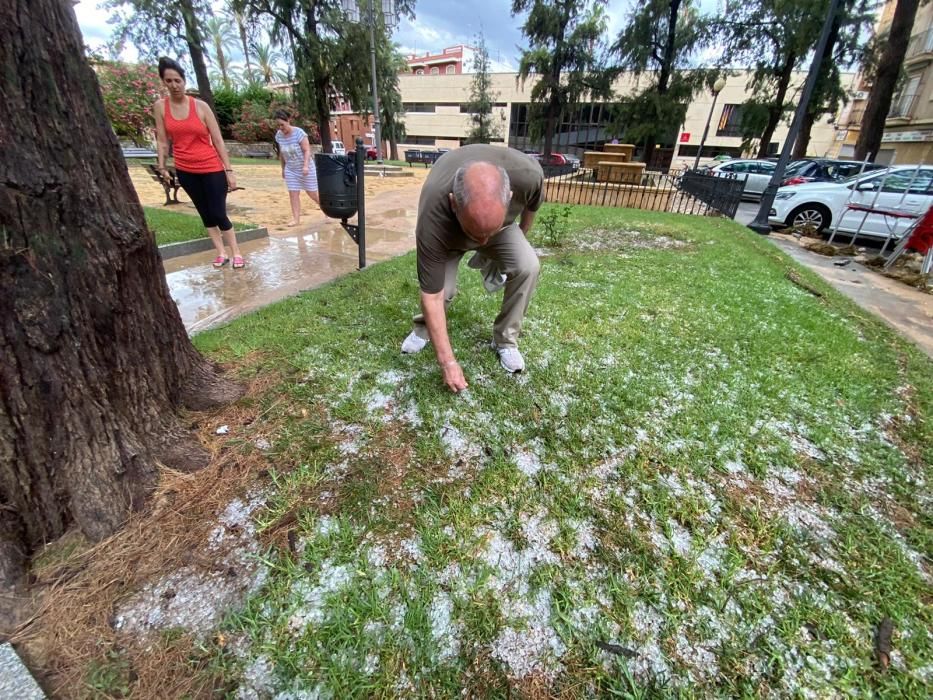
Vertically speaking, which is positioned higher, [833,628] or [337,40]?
[337,40]

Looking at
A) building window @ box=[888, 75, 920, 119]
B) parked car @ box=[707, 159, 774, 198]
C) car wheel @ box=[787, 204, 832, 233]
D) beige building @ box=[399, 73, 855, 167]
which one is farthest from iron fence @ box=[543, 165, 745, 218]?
beige building @ box=[399, 73, 855, 167]

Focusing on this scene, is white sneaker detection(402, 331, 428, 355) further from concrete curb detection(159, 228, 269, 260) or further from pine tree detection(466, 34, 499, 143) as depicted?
pine tree detection(466, 34, 499, 143)

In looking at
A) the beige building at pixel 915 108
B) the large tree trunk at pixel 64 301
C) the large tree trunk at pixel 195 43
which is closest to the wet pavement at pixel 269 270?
the large tree trunk at pixel 64 301

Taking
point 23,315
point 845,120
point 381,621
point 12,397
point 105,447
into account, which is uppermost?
point 845,120

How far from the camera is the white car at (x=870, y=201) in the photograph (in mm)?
6723

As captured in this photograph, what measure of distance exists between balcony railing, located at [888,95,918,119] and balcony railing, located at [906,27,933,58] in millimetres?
1818

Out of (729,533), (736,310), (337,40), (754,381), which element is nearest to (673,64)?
(337,40)

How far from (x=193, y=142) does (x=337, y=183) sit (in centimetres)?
116

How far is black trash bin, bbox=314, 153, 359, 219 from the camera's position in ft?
12.1

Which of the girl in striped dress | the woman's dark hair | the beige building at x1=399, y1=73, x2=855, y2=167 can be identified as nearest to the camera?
the woman's dark hair

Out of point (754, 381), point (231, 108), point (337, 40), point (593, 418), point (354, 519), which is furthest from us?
point (231, 108)

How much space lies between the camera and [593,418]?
2109 millimetres

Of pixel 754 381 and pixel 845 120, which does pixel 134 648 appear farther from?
pixel 845 120

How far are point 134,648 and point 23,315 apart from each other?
0.97 metres
